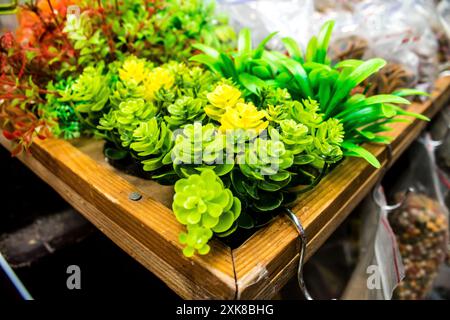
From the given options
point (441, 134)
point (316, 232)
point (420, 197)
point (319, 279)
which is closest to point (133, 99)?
point (316, 232)

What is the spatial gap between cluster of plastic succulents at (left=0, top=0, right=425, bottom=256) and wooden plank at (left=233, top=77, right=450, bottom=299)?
0.09 ft

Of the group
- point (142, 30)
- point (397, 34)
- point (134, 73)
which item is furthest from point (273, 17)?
point (134, 73)

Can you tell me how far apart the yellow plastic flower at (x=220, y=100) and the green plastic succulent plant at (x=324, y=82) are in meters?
0.07

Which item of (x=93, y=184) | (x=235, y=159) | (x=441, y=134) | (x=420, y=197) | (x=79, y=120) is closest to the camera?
(x=235, y=159)

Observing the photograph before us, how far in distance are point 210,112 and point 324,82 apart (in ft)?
0.70

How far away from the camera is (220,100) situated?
44cm

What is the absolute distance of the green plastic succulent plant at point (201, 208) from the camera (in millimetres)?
369

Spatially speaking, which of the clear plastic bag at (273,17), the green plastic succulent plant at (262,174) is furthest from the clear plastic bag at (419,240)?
the green plastic succulent plant at (262,174)

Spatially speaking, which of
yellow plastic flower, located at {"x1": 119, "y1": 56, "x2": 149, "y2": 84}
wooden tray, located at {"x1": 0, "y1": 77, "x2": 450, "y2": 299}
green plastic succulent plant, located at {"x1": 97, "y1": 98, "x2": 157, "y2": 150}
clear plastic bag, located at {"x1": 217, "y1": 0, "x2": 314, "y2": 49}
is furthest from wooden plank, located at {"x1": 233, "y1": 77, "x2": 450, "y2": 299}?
clear plastic bag, located at {"x1": 217, "y1": 0, "x2": 314, "y2": 49}

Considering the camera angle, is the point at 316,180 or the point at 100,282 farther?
the point at 100,282

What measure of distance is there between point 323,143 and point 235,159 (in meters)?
0.12

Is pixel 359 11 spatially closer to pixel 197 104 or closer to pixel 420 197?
pixel 420 197

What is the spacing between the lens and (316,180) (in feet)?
1.57

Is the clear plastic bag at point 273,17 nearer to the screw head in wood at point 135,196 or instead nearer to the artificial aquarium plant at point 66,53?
the artificial aquarium plant at point 66,53
